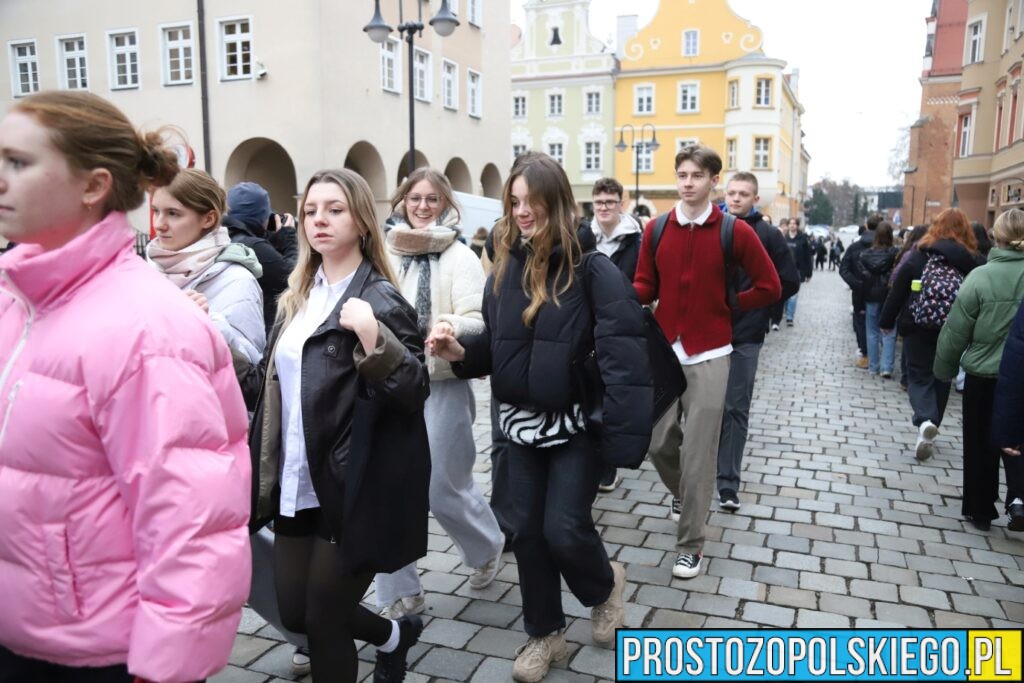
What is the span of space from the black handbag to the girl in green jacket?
8.64 ft

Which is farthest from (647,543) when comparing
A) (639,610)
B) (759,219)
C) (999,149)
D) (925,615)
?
(999,149)

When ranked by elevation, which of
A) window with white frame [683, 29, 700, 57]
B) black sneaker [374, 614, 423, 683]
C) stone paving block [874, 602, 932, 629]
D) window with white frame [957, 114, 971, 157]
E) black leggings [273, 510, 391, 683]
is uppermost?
window with white frame [683, 29, 700, 57]

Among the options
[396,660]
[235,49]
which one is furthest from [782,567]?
[235,49]

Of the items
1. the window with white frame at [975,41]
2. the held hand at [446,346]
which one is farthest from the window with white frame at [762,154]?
the held hand at [446,346]

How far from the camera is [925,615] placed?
161 inches

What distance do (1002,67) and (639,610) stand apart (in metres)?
29.4

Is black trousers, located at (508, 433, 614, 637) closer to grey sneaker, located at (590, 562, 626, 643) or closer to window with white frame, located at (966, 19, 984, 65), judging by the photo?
grey sneaker, located at (590, 562, 626, 643)

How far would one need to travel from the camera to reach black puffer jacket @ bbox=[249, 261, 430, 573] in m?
2.68

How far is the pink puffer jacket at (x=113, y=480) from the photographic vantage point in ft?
5.49

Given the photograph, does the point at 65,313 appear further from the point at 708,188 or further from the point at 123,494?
the point at 708,188

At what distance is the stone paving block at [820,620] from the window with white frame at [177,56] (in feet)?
70.6

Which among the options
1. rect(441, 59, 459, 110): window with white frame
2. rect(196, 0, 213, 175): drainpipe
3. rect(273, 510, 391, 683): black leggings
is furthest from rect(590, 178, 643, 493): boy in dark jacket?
rect(441, 59, 459, 110): window with white frame

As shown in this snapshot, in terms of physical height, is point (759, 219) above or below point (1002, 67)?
below

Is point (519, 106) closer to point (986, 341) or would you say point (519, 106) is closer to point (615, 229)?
point (615, 229)
